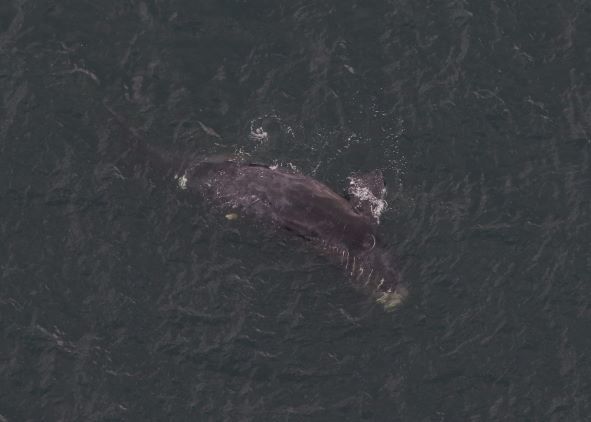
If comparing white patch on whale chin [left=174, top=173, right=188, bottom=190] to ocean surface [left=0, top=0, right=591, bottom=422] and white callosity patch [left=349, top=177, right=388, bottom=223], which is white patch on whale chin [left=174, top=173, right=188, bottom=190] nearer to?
ocean surface [left=0, top=0, right=591, bottom=422]

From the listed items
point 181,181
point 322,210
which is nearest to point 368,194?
point 322,210

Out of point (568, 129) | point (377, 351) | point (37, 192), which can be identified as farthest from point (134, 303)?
point (568, 129)

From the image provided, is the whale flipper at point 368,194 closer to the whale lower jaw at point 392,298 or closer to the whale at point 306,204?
the whale at point 306,204

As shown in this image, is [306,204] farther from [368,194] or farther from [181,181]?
[181,181]

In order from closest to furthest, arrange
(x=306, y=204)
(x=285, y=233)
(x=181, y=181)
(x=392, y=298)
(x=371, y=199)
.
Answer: (x=306, y=204)
(x=392, y=298)
(x=285, y=233)
(x=371, y=199)
(x=181, y=181)

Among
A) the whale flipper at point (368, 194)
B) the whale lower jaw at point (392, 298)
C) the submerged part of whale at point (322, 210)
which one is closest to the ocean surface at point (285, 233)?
the whale lower jaw at point (392, 298)

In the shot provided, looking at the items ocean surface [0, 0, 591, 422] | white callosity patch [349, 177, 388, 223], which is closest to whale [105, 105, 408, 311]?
white callosity patch [349, 177, 388, 223]

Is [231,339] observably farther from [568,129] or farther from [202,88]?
[568,129]
